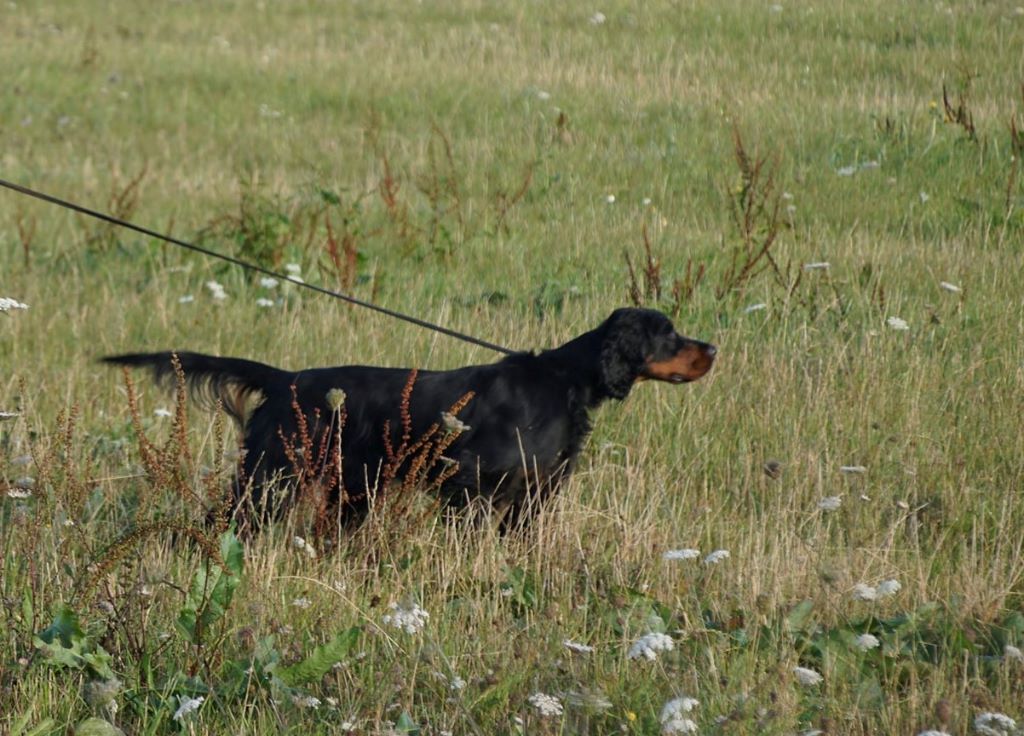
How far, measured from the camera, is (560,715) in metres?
2.69

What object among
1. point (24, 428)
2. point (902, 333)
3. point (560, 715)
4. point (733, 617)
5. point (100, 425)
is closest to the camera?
point (560, 715)

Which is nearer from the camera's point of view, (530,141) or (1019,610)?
(1019,610)

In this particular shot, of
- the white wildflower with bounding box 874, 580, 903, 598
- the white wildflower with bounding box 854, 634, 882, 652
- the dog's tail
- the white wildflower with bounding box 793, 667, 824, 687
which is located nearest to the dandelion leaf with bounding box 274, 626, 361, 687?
the white wildflower with bounding box 793, 667, 824, 687

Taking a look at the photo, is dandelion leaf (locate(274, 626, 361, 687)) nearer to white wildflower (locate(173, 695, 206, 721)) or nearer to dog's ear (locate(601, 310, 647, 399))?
white wildflower (locate(173, 695, 206, 721))

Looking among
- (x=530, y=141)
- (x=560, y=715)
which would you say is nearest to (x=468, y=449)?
(x=560, y=715)

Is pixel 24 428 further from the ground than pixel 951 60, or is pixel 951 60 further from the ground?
pixel 951 60

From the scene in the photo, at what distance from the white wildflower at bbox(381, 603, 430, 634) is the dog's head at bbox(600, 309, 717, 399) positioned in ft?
5.14

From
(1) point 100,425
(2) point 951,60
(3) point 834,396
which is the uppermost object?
(2) point 951,60

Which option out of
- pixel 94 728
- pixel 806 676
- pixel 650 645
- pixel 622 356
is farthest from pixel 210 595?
pixel 622 356

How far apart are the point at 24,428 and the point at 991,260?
4.35 meters

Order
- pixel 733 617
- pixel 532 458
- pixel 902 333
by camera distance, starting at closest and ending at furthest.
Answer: pixel 733 617
pixel 532 458
pixel 902 333

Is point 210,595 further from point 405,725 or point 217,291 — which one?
point 217,291

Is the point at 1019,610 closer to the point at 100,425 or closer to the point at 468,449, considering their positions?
the point at 468,449

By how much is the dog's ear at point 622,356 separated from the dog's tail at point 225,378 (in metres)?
1.00
